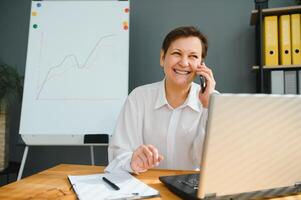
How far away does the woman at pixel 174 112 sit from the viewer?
124 centimetres

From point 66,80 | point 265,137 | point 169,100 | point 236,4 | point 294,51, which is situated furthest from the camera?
point 236,4

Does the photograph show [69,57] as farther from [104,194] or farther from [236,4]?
[104,194]

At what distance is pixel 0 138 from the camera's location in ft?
6.90

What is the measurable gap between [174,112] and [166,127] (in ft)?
0.26

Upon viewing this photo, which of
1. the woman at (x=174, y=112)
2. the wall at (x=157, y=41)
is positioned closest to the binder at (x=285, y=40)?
the wall at (x=157, y=41)

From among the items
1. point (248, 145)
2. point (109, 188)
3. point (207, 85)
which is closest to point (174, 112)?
point (207, 85)

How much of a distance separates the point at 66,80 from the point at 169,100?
3.16 ft

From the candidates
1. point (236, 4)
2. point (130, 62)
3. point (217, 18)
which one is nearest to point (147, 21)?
point (130, 62)

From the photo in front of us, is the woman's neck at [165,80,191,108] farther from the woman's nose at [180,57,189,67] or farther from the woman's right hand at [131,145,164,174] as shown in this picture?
the woman's right hand at [131,145,164,174]

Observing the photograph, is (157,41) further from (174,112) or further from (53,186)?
(53,186)

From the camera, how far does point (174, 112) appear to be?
4.32 ft

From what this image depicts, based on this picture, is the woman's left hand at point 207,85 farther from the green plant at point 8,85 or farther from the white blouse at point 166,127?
the green plant at point 8,85

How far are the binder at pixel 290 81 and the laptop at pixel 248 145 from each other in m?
1.41

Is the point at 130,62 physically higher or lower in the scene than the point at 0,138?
higher
